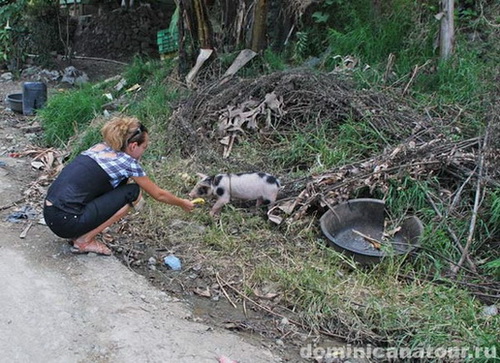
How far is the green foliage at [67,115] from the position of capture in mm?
7199

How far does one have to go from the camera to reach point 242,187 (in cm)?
497

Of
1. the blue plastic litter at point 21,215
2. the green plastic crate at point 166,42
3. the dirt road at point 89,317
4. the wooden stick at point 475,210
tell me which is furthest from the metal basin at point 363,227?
the green plastic crate at point 166,42

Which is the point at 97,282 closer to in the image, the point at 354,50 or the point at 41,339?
the point at 41,339

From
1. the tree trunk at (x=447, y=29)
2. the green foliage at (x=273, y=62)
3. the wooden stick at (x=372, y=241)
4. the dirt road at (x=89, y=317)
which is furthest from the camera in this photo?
the green foliage at (x=273, y=62)

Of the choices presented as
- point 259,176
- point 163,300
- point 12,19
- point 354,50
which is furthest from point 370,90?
point 12,19

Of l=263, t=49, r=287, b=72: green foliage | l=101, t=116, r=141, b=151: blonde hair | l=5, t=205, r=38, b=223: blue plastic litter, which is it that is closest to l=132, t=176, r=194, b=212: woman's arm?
l=101, t=116, r=141, b=151: blonde hair

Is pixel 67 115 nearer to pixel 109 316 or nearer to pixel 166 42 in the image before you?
pixel 166 42

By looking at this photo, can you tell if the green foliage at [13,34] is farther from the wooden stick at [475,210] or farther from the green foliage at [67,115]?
the wooden stick at [475,210]

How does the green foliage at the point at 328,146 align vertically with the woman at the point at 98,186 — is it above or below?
below

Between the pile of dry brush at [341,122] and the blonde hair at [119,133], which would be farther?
the pile of dry brush at [341,122]

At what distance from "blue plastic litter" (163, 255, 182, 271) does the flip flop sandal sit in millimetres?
472

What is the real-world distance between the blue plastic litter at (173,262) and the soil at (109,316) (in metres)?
0.06

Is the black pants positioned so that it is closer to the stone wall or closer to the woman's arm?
the woman's arm

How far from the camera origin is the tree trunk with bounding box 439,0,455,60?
278 inches
